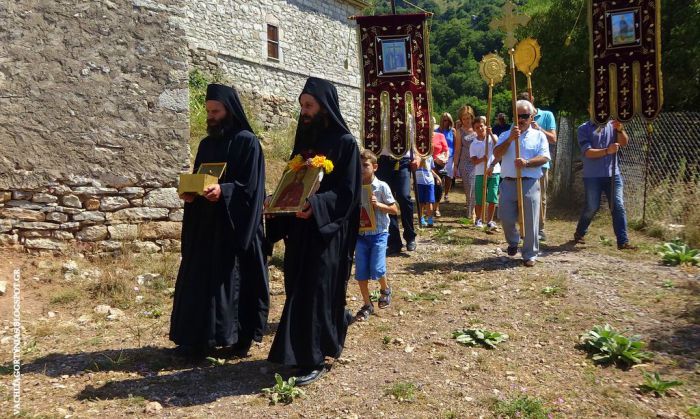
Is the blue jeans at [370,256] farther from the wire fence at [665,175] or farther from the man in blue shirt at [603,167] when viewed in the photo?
the wire fence at [665,175]

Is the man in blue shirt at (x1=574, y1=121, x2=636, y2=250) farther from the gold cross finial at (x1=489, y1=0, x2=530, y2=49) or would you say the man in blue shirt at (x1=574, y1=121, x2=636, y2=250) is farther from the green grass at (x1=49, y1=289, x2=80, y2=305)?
the green grass at (x1=49, y1=289, x2=80, y2=305)

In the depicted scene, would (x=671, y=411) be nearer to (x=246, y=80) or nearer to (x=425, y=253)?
(x=425, y=253)

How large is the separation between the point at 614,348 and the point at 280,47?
1886 cm

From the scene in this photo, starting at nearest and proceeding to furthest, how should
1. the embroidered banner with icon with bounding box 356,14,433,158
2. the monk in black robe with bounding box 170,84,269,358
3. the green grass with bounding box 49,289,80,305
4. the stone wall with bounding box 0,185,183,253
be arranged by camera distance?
1. the monk in black robe with bounding box 170,84,269,358
2. the green grass with bounding box 49,289,80,305
3. the stone wall with bounding box 0,185,183,253
4. the embroidered banner with icon with bounding box 356,14,433,158

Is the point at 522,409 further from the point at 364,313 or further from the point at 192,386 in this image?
the point at 192,386

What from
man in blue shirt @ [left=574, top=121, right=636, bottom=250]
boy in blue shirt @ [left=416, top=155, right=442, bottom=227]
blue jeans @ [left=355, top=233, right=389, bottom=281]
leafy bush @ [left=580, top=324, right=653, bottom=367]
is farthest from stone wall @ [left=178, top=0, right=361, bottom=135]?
leafy bush @ [left=580, top=324, right=653, bottom=367]

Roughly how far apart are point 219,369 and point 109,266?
119 inches

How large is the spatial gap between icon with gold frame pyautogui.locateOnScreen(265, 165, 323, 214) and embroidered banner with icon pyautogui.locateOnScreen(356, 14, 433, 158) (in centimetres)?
417

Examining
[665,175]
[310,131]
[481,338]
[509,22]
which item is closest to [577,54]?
[665,175]

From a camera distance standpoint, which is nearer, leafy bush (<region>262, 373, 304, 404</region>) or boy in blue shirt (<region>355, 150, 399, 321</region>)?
leafy bush (<region>262, 373, 304, 404</region>)

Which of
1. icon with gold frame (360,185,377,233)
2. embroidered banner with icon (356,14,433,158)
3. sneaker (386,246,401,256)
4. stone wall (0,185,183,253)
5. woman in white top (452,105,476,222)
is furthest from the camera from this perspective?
woman in white top (452,105,476,222)

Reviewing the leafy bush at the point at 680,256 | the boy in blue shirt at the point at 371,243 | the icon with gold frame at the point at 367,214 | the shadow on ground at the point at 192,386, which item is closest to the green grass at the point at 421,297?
the boy in blue shirt at the point at 371,243

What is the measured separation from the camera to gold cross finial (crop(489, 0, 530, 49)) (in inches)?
302

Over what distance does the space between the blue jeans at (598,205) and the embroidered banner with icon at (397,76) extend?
224 centimetres
